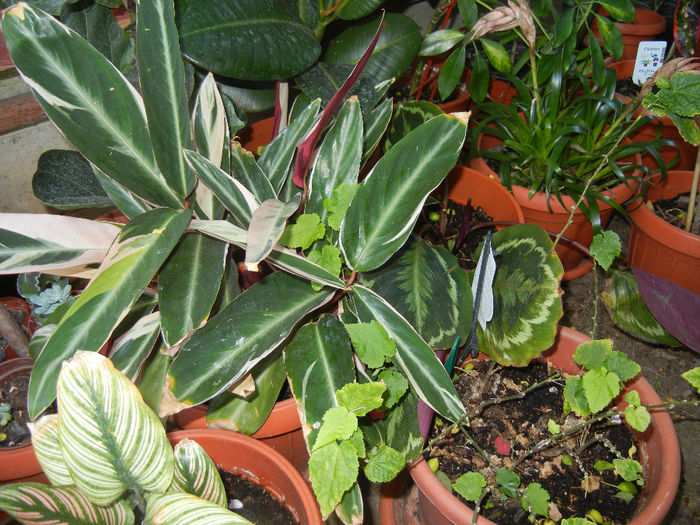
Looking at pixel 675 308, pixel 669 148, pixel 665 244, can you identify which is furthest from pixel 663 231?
pixel 669 148

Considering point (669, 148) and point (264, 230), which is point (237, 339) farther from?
point (669, 148)

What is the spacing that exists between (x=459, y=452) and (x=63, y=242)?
0.79 meters

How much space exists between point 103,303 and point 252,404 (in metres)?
0.32

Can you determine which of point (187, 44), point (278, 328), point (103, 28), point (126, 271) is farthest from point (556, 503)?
point (103, 28)

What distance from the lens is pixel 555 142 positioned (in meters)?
1.47

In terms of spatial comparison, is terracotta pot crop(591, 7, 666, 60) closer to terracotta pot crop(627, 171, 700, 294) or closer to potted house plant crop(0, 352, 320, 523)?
terracotta pot crop(627, 171, 700, 294)

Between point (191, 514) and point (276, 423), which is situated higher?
point (191, 514)

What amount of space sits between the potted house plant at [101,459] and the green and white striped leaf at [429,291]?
1.40 ft

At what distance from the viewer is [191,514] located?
0.64 m

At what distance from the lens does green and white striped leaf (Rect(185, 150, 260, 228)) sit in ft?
2.52

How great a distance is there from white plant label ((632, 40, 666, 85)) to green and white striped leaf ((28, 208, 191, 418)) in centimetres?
169

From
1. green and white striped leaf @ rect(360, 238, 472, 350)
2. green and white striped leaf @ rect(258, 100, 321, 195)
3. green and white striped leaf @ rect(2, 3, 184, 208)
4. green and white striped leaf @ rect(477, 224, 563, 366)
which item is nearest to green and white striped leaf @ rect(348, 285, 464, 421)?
green and white striped leaf @ rect(360, 238, 472, 350)

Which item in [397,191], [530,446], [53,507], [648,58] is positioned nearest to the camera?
[53,507]

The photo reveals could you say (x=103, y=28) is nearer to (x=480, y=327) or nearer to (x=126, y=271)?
(x=126, y=271)
